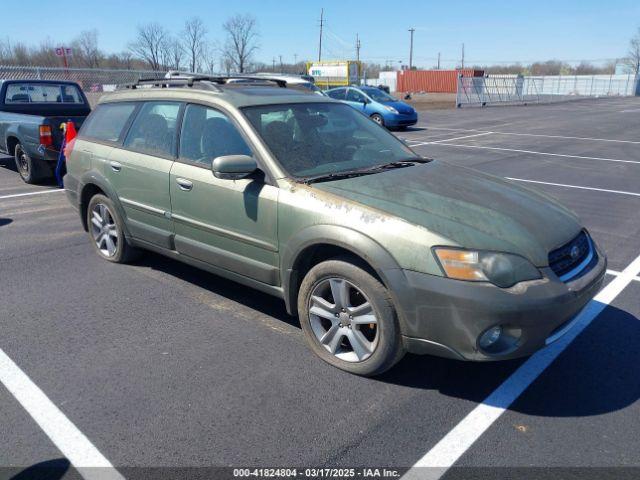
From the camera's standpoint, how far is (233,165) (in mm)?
3545

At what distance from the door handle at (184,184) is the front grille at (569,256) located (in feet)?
8.50

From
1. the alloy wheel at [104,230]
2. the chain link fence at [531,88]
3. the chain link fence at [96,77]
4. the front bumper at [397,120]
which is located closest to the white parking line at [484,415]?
the alloy wheel at [104,230]

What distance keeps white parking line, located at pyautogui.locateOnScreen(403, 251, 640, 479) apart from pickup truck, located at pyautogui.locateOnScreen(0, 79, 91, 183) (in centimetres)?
784

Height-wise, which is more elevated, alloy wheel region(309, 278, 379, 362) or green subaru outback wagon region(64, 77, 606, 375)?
green subaru outback wagon region(64, 77, 606, 375)

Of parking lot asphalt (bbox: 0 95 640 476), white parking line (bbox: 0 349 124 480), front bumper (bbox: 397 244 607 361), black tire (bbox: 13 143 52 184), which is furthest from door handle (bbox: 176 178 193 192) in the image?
black tire (bbox: 13 143 52 184)

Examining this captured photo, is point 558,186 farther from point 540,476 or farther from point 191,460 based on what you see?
point 191,460

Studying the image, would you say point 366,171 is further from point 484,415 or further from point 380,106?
point 380,106

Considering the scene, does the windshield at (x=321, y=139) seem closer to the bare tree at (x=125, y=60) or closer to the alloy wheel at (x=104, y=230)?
the alloy wheel at (x=104, y=230)

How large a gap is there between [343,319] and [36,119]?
296 inches

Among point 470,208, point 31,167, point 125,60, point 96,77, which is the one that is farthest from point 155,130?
point 125,60

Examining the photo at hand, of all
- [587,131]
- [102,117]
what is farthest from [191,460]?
[587,131]

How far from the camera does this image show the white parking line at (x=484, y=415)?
103 inches

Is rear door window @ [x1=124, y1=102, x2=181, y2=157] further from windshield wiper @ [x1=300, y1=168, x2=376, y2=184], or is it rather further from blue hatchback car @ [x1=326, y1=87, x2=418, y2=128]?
blue hatchback car @ [x1=326, y1=87, x2=418, y2=128]

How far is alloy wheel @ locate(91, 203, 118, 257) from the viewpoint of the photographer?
5.31 meters
